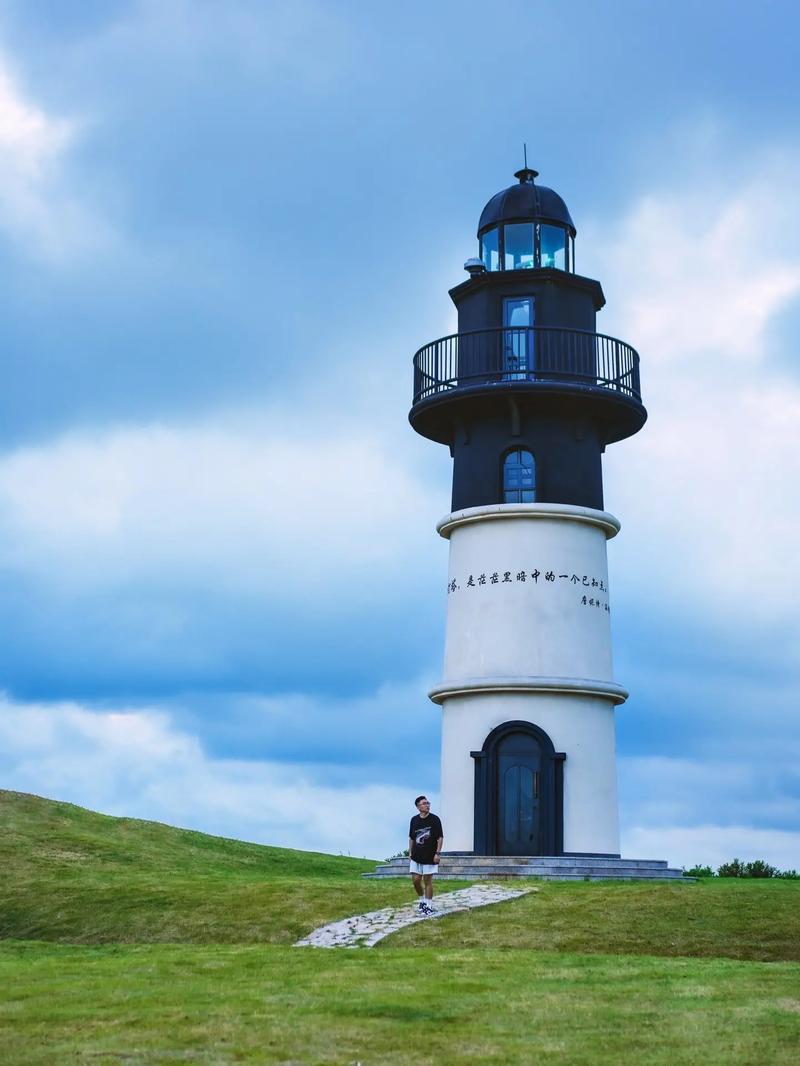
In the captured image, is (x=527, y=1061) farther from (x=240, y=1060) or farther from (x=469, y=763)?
(x=469, y=763)

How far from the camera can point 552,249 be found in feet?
107

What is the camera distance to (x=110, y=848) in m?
33.3

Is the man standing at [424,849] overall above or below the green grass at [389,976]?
above

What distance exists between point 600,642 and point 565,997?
52.8ft

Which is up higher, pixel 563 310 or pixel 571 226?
pixel 571 226

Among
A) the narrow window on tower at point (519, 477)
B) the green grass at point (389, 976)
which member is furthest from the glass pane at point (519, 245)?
the green grass at point (389, 976)

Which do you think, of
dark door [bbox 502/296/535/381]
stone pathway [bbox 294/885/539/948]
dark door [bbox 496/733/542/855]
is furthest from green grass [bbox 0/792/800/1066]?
dark door [bbox 502/296/535/381]

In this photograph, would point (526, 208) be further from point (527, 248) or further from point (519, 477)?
point (519, 477)

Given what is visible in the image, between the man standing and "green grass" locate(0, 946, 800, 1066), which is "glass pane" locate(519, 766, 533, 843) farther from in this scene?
"green grass" locate(0, 946, 800, 1066)

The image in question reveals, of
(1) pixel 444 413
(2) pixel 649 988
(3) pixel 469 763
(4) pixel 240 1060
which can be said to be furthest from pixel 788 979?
(1) pixel 444 413

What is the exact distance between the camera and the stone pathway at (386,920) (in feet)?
66.0

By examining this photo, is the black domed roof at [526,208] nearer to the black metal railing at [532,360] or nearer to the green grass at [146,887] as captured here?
the black metal railing at [532,360]

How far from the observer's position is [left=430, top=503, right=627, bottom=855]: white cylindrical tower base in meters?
29.5

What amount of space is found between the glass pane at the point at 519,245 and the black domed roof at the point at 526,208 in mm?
189
